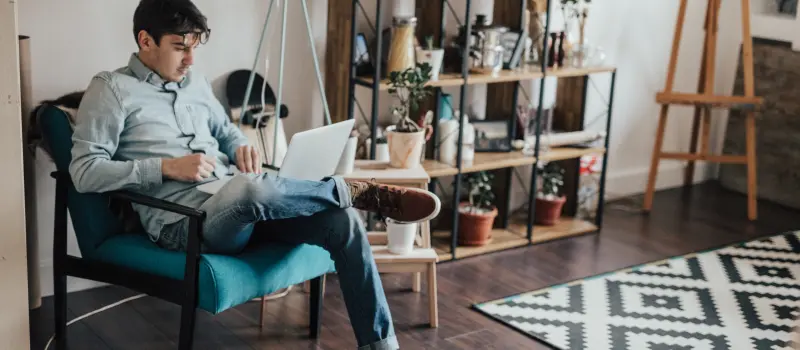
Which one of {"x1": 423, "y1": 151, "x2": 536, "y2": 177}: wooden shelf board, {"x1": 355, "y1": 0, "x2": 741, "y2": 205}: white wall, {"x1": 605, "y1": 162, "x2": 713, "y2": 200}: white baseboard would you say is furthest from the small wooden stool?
{"x1": 605, "y1": 162, "x2": 713, "y2": 200}: white baseboard

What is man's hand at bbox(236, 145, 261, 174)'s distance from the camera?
310cm

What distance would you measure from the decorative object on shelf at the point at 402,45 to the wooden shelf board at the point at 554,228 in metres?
1.09

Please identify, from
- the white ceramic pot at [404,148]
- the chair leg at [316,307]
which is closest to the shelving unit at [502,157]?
the white ceramic pot at [404,148]

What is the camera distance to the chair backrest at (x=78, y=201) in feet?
9.61

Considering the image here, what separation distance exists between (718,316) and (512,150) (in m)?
1.20

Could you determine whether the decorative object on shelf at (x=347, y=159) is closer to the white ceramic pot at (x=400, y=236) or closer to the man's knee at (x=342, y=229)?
the white ceramic pot at (x=400, y=236)

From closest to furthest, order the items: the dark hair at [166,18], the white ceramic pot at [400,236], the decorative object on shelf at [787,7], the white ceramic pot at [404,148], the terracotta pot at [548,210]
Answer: the dark hair at [166,18] → the white ceramic pot at [400,236] → the white ceramic pot at [404,148] → the terracotta pot at [548,210] → the decorative object on shelf at [787,7]

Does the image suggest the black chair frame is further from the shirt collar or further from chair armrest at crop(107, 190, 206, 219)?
the shirt collar

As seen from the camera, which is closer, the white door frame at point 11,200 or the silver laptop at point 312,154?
the white door frame at point 11,200

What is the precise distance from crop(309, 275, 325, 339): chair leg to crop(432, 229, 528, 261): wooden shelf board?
3.00 ft

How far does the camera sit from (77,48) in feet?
11.1

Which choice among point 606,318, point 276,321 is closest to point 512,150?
point 606,318

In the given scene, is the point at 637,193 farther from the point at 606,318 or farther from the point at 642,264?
the point at 606,318

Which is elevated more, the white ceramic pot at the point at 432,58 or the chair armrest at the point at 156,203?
the white ceramic pot at the point at 432,58
